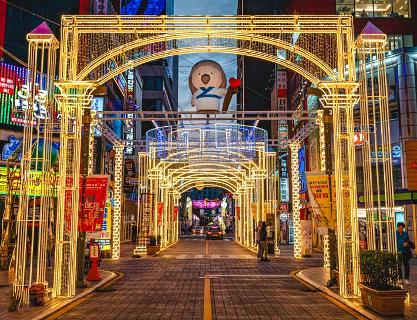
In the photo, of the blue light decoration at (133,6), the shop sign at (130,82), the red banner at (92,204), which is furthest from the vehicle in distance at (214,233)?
the blue light decoration at (133,6)

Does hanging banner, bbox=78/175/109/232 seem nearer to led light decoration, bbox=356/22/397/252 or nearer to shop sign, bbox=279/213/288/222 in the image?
led light decoration, bbox=356/22/397/252

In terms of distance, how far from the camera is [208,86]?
44.3ft

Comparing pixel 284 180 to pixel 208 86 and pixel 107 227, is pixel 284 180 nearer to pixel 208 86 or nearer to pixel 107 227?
pixel 107 227

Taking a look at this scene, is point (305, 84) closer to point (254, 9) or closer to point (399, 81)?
point (399, 81)

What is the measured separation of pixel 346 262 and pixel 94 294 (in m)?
5.92

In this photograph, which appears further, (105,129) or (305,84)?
(305,84)

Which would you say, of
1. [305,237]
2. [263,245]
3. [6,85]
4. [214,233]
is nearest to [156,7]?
[214,233]

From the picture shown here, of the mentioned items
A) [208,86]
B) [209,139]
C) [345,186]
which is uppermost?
[209,139]

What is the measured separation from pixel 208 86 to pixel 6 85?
15.5m

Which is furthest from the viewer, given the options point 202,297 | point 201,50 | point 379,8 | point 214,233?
point 214,233

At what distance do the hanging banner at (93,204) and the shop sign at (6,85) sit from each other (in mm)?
13057

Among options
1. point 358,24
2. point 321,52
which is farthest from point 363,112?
point 358,24

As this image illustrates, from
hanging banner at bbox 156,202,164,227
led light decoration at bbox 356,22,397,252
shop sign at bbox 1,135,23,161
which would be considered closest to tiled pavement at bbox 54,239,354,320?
led light decoration at bbox 356,22,397,252

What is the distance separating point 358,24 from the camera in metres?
33.5
